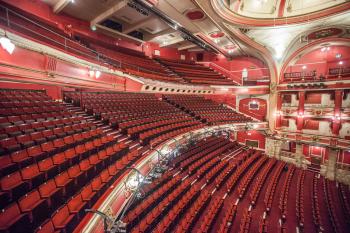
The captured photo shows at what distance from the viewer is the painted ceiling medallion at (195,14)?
5.43 m

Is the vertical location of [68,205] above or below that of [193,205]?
above

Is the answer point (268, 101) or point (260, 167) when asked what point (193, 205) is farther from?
point (268, 101)

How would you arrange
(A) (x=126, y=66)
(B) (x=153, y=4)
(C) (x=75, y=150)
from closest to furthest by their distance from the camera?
(C) (x=75, y=150) → (B) (x=153, y=4) → (A) (x=126, y=66)

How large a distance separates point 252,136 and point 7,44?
30.8ft

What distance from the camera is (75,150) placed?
2.51 m

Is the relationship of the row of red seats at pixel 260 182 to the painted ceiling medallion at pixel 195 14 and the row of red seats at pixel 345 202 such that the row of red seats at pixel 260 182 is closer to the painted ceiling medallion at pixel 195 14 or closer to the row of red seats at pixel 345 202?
the row of red seats at pixel 345 202

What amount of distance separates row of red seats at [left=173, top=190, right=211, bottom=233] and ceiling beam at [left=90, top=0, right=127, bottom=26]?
4.96 m

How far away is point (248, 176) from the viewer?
16.5 ft

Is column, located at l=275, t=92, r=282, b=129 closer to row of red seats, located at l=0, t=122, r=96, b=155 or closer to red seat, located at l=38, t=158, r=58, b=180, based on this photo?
row of red seats, located at l=0, t=122, r=96, b=155

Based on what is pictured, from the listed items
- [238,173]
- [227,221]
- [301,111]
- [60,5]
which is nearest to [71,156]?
[227,221]

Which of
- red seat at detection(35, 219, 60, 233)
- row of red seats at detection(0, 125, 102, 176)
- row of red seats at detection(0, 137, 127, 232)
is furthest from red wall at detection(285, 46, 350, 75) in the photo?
red seat at detection(35, 219, 60, 233)

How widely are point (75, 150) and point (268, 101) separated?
28.4 feet

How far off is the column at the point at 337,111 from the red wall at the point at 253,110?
261cm

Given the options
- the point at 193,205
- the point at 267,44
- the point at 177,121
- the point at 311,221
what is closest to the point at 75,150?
the point at 193,205
